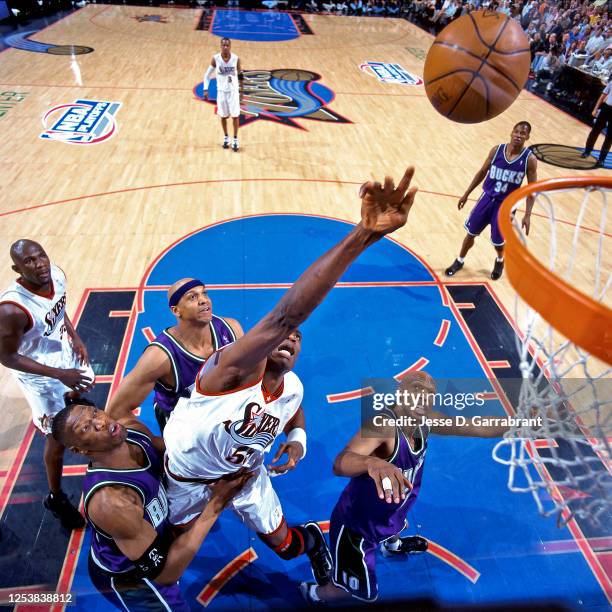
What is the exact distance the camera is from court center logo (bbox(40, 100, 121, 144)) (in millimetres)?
8711

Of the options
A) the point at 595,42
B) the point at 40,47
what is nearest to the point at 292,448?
the point at 40,47

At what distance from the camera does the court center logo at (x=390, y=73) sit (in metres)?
12.9

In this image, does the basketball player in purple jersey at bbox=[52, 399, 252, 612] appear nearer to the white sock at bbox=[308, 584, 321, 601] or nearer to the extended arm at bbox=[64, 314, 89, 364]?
the white sock at bbox=[308, 584, 321, 601]

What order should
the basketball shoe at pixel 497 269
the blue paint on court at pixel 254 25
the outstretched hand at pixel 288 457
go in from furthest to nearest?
1. the blue paint on court at pixel 254 25
2. the basketball shoe at pixel 497 269
3. the outstretched hand at pixel 288 457

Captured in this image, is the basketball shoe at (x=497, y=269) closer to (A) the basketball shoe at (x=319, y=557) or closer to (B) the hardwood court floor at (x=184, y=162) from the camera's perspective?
(B) the hardwood court floor at (x=184, y=162)

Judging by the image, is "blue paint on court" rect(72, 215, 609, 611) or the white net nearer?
the white net

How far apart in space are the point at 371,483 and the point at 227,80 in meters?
7.38

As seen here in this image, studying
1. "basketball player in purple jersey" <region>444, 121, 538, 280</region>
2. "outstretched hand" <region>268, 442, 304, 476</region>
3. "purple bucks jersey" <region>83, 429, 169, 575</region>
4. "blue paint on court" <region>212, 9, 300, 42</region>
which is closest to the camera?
"purple bucks jersey" <region>83, 429, 169, 575</region>

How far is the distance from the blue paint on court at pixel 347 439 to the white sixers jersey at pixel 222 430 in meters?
1.18

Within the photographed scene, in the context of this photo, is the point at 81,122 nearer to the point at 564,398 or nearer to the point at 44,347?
the point at 44,347

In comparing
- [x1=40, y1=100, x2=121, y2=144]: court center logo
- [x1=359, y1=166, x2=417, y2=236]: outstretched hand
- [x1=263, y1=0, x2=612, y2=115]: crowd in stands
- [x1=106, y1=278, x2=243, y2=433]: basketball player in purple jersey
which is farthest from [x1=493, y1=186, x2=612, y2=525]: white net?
[x1=40, y1=100, x2=121, y2=144]: court center logo

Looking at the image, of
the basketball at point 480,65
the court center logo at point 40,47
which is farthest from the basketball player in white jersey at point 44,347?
the court center logo at point 40,47

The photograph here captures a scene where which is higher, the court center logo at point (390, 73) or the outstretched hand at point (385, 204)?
the outstretched hand at point (385, 204)

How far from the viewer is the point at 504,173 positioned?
5.16 meters
